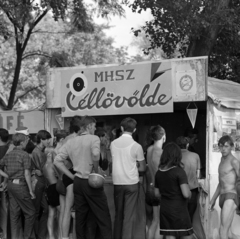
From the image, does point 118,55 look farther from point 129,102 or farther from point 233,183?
point 233,183

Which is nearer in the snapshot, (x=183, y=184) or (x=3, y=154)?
(x=183, y=184)

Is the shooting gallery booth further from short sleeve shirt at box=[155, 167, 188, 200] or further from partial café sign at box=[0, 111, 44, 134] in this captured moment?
short sleeve shirt at box=[155, 167, 188, 200]

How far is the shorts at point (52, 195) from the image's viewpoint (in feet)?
27.9

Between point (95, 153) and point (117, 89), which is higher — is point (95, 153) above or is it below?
below

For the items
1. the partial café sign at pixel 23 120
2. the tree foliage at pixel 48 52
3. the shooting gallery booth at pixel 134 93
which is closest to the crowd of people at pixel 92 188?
the shooting gallery booth at pixel 134 93

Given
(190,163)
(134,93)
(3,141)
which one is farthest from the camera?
(134,93)

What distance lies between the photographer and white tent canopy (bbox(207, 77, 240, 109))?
8.41 m

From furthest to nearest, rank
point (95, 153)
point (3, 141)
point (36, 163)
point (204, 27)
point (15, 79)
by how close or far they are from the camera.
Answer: point (15, 79)
point (204, 27)
point (3, 141)
point (36, 163)
point (95, 153)

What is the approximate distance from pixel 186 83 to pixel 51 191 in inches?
114

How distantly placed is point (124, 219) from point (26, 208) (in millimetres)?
1807

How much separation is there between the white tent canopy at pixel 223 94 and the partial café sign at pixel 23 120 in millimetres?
3559

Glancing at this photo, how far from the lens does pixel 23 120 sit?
11.0m

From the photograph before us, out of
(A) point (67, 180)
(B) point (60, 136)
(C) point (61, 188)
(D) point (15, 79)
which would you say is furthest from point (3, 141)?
(D) point (15, 79)

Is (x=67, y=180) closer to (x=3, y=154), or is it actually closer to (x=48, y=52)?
(x=3, y=154)
